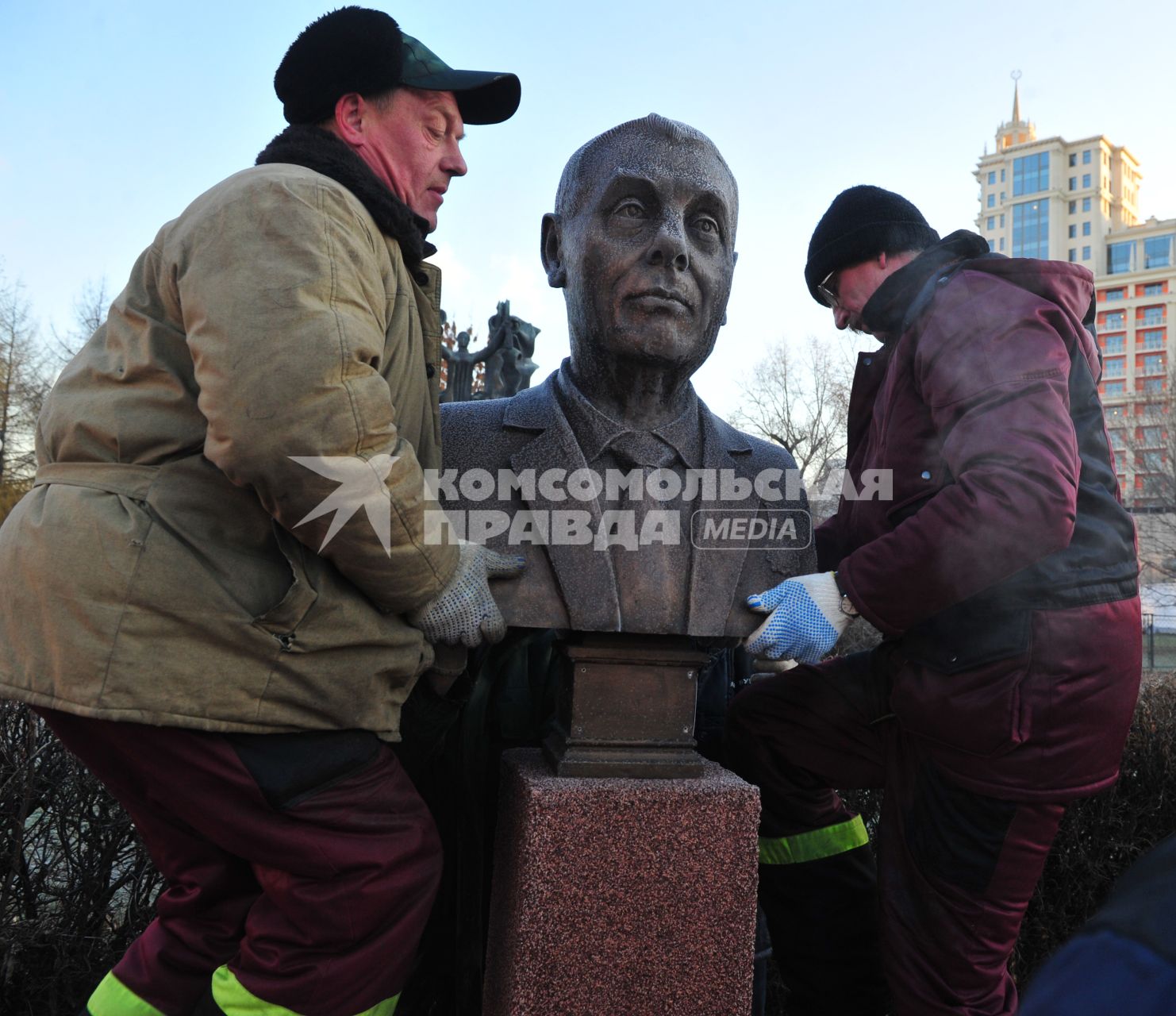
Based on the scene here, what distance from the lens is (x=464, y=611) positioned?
2.04m

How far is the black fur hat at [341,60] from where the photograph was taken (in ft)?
7.02

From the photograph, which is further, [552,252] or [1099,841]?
[1099,841]

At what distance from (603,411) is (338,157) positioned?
94cm

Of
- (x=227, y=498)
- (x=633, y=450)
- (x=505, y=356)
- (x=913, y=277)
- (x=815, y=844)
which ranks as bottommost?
(x=815, y=844)

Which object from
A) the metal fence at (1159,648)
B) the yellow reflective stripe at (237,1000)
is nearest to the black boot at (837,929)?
the yellow reflective stripe at (237,1000)

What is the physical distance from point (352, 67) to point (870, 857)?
2.59 metres

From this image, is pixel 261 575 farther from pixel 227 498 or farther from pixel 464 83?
pixel 464 83

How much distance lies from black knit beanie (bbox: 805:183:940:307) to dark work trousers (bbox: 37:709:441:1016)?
1900mm

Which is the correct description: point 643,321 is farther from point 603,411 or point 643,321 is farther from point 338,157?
point 338,157

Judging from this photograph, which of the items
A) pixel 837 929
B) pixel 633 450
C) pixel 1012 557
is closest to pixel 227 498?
pixel 633 450

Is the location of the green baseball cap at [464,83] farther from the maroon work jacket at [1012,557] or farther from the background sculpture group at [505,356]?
the background sculpture group at [505,356]

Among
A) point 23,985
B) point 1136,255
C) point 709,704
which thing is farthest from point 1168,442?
point 1136,255

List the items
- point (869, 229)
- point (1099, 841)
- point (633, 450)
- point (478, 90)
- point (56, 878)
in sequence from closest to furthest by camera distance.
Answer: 1. point (478, 90)
2. point (633, 450)
3. point (869, 229)
4. point (56, 878)
5. point (1099, 841)

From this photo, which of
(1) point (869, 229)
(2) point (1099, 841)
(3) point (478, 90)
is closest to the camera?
(3) point (478, 90)
